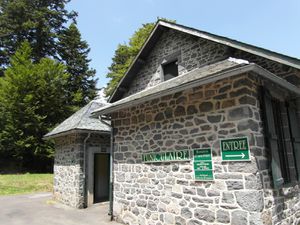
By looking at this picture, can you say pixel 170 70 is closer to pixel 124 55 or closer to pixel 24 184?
pixel 24 184

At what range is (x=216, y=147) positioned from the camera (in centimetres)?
514

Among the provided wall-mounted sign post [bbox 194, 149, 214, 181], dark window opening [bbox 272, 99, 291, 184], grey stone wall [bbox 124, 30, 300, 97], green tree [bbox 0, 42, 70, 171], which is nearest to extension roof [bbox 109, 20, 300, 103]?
grey stone wall [bbox 124, 30, 300, 97]

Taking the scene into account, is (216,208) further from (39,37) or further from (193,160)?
(39,37)

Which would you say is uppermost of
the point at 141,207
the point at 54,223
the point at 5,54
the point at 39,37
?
the point at 39,37

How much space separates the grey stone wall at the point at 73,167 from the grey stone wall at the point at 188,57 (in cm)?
274

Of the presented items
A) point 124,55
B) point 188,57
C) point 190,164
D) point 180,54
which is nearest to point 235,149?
point 190,164

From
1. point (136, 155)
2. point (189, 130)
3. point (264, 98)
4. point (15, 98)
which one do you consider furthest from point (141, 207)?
point (15, 98)

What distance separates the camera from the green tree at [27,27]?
26.4 m

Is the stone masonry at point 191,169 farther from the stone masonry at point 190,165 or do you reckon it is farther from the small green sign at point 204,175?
the small green sign at point 204,175

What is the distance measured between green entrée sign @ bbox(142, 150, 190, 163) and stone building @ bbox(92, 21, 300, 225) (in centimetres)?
2

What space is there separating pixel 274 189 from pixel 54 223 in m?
6.30

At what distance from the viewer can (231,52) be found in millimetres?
7781

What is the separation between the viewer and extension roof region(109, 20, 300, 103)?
6.09 meters

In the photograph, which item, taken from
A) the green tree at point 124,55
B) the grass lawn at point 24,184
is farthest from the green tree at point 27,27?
the grass lawn at point 24,184
